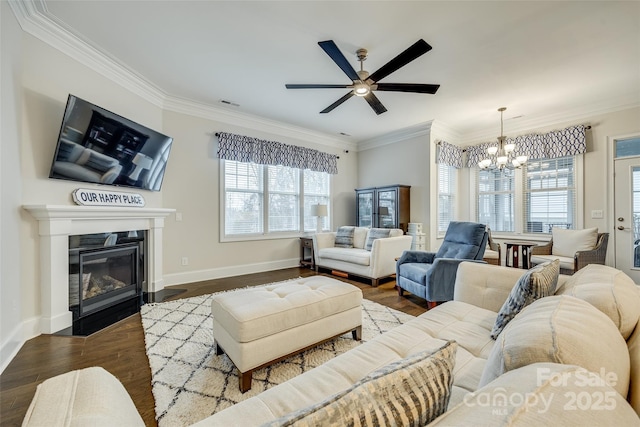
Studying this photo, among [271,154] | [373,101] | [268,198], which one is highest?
[373,101]

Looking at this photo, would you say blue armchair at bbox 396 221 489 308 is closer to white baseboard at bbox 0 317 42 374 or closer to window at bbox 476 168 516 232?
window at bbox 476 168 516 232

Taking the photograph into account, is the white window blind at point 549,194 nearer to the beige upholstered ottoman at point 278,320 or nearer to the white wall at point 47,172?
the beige upholstered ottoman at point 278,320

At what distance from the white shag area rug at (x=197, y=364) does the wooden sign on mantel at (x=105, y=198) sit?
129cm

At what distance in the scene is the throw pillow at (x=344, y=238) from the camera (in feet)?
16.0

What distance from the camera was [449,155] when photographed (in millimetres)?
5289

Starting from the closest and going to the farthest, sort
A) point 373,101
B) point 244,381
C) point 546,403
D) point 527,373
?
point 546,403 → point 527,373 → point 244,381 → point 373,101

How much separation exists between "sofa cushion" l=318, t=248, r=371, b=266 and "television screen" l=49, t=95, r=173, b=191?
9.12 ft

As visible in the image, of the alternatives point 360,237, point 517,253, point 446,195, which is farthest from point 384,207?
point 517,253

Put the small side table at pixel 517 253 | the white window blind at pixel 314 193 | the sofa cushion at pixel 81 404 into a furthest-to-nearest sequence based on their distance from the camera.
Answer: the white window blind at pixel 314 193, the small side table at pixel 517 253, the sofa cushion at pixel 81 404

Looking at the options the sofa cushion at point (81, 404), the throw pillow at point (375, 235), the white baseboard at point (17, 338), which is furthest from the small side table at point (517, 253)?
the white baseboard at point (17, 338)

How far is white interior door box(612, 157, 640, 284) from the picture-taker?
3.83 meters

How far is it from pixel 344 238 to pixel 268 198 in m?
1.61

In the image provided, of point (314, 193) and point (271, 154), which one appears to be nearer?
point (271, 154)

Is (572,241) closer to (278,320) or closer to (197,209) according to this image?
(278,320)
